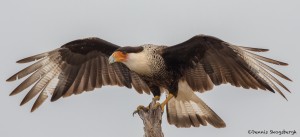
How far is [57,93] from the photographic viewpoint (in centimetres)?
852

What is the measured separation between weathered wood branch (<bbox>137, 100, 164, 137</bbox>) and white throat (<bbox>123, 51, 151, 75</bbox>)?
2.19 ft

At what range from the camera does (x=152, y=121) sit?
7.09 m

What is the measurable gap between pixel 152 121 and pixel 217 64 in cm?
141

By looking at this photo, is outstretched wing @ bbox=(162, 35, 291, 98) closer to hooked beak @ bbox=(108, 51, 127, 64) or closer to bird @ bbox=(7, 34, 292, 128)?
bird @ bbox=(7, 34, 292, 128)

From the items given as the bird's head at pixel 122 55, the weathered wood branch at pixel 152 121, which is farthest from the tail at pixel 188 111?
the weathered wood branch at pixel 152 121

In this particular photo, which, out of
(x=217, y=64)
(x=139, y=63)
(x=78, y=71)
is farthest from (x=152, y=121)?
(x=78, y=71)

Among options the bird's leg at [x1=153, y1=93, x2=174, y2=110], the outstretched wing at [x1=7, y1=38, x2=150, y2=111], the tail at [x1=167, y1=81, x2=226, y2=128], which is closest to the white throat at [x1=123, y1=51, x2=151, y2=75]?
the bird's leg at [x1=153, y1=93, x2=174, y2=110]

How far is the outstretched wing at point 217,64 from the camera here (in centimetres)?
771

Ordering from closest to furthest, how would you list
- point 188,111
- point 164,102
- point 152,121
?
1. point 152,121
2. point 164,102
3. point 188,111

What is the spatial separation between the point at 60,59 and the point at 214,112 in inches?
89.5

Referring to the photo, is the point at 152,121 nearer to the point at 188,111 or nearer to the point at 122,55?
the point at 122,55

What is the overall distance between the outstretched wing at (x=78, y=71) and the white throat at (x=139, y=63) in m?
0.74

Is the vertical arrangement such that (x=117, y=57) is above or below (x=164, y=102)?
above

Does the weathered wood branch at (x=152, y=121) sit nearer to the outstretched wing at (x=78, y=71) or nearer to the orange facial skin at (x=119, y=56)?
the orange facial skin at (x=119, y=56)
